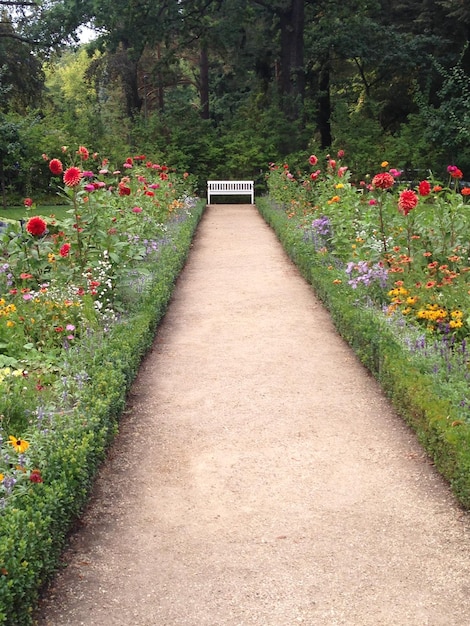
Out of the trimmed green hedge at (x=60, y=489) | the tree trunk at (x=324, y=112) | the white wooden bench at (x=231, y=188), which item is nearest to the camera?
the trimmed green hedge at (x=60, y=489)

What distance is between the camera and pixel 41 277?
596cm

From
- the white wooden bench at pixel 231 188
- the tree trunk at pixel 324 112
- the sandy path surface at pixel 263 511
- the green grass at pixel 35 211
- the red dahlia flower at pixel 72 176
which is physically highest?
the tree trunk at pixel 324 112

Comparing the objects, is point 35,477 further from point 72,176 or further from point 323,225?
point 323,225

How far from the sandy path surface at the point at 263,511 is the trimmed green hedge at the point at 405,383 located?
4.7 inches

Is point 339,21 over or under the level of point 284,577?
over

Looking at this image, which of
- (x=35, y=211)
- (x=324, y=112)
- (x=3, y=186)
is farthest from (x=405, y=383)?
(x=324, y=112)

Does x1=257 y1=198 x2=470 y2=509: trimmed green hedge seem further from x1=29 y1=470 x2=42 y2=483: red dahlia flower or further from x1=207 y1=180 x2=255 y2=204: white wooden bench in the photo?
x1=207 y1=180 x2=255 y2=204: white wooden bench

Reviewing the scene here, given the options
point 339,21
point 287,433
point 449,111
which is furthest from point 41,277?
point 339,21

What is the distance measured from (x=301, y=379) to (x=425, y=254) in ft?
5.16

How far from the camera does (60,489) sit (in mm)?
2939

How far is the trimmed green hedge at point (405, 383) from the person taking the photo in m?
3.43

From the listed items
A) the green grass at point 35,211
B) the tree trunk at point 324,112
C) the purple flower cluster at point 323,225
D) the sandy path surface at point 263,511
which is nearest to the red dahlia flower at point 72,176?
the sandy path surface at point 263,511

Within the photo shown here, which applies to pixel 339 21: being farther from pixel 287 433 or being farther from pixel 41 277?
pixel 287 433

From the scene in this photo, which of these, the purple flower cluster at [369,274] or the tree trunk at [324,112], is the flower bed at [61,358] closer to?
the purple flower cluster at [369,274]
